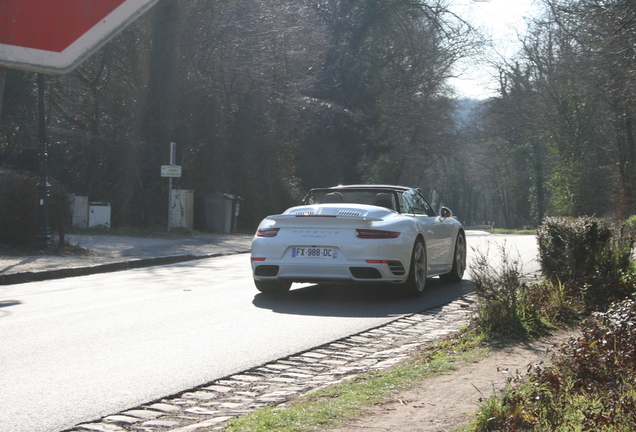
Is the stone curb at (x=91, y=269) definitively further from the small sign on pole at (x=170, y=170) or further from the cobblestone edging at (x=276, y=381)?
the cobblestone edging at (x=276, y=381)

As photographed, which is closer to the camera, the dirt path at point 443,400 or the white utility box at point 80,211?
the dirt path at point 443,400

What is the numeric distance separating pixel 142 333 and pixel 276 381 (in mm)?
2420

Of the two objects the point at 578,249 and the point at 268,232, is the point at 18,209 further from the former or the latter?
the point at 578,249

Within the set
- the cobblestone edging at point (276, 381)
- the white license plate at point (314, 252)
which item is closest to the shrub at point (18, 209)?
the white license plate at point (314, 252)

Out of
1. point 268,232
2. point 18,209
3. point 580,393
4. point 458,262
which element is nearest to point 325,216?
point 268,232

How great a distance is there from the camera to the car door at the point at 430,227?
1074 centimetres

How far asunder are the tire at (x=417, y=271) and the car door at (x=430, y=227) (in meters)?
0.21

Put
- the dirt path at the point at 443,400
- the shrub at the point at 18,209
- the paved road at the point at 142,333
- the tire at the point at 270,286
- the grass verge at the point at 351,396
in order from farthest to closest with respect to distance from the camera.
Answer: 1. the shrub at the point at 18,209
2. the tire at the point at 270,286
3. the paved road at the point at 142,333
4. the grass verge at the point at 351,396
5. the dirt path at the point at 443,400

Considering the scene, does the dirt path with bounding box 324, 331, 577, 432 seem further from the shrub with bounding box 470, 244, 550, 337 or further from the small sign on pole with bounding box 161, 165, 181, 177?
the small sign on pole with bounding box 161, 165, 181, 177

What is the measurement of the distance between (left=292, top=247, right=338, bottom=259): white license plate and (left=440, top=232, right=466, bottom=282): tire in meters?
3.46

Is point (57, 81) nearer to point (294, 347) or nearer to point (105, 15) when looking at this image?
point (294, 347)

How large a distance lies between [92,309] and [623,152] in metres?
32.6

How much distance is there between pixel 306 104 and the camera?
126ft

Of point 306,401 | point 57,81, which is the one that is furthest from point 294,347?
point 57,81
